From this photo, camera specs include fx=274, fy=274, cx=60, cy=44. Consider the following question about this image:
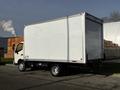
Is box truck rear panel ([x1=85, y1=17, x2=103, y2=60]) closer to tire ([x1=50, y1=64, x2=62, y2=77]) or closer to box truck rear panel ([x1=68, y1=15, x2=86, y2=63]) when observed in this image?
box truck rear panel ([x1=68, y1=15, x2=86, y2=63])

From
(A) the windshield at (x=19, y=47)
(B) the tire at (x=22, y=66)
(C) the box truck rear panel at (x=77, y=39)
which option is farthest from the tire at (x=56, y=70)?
(A) the windshield at (x=19, y=47)

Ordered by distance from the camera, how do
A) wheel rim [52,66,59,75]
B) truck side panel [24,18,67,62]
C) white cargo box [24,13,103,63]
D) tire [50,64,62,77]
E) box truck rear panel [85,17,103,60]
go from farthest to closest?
wheel rim [52,66,59,75] < tire [50,64,62,77] < truck side panel [24,18,67,62] < box truck rear panel [85,17,103,60] < white cargo box [24,13,103,63]

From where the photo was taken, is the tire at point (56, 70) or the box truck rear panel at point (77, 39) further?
the tire at point (56, 70)

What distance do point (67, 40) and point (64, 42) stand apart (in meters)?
0.27

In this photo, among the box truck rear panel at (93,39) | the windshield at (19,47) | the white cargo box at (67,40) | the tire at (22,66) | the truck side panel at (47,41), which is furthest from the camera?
the windshield at (19,47)

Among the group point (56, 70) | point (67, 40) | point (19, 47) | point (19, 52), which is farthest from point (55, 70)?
point (19, 47)

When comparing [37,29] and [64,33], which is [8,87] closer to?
[64,33]

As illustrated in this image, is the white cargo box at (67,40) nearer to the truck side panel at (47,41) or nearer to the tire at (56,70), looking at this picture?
the truck side panel at (47,41)

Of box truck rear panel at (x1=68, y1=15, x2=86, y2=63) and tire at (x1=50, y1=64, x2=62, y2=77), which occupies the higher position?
box truck rear panel at (x1=68, y1=15, x2=86, y2=63)

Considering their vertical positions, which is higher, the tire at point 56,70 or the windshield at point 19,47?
the windshield at point 19,47

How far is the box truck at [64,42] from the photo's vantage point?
15188 mm

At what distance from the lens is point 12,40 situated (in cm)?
3775

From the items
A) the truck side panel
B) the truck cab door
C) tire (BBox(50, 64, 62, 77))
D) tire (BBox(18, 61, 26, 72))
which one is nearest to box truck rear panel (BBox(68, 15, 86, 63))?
the truck side panel

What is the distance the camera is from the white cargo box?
49.8ft
